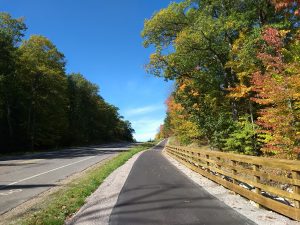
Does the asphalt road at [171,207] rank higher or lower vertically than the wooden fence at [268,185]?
lower

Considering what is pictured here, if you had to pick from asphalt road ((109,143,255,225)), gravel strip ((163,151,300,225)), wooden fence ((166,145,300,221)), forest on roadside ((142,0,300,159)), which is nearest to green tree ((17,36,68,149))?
forest on roadside ((142,0,300,159))

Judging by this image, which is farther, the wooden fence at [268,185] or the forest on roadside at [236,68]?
the forest on roadside at [236,68]

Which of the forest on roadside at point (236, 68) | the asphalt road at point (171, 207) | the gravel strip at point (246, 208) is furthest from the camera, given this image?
the forest on roadside at point (236, 68)

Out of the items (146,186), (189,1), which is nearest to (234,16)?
(189,1)

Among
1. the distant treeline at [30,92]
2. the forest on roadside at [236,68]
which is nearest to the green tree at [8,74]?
the distant treeline at [30,92]

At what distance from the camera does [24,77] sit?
4891cm

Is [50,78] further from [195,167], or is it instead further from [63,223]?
[63,223]

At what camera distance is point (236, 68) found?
22.6 metres

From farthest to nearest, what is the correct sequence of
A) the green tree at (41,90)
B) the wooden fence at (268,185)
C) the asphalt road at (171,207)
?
the green tree at (41,90), the asphalt road at (171,207), the wooden fence at (268,185)

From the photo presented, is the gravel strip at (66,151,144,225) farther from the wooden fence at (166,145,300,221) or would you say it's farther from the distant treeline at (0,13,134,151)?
the distant treeline at (0,13,134,151)

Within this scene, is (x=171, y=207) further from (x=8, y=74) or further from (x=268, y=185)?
(x=8, y=74)

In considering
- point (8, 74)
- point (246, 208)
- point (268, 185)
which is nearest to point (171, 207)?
point (246, 208)

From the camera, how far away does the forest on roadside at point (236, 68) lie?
1556 centimetres

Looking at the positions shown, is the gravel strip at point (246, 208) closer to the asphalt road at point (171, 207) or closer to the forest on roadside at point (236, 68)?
the asphalt road at point (171, 207)
